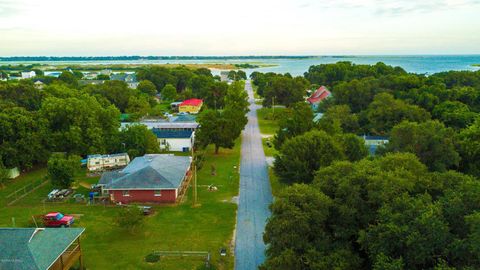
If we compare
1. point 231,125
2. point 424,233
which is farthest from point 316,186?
point 231,125

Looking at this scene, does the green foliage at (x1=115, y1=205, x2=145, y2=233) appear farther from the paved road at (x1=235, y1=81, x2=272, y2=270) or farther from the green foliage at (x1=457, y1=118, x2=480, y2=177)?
the green foliage at (x1=457, y1=118, x2=480, y2=177)

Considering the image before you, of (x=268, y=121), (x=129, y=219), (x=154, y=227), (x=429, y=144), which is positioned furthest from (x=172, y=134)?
(x=429, y=144)

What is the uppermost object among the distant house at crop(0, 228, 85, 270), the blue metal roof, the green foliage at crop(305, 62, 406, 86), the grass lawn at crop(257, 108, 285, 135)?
the green foliage at crop(305, 62, 406, 86)

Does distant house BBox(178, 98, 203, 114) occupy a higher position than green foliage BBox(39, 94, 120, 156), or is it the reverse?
green foliage BBox(39, 94, 120, 156)

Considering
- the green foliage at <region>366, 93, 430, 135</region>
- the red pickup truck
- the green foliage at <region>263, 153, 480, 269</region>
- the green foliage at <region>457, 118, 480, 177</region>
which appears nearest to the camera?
the green foliage at <region>263, 153, 480, 269</region>

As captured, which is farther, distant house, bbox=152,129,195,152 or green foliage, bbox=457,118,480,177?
distant house, bbox=152,129,195,152

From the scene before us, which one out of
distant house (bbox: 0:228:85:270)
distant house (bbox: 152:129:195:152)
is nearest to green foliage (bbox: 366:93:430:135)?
distant house (bbox: 152:129:195:152)

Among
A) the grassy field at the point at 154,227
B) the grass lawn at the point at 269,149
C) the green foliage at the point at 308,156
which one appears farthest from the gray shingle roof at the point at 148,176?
the grass lawn at the point at 269,149

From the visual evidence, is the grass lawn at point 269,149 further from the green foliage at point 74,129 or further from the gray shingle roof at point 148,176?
the green foliage at point 74,129
